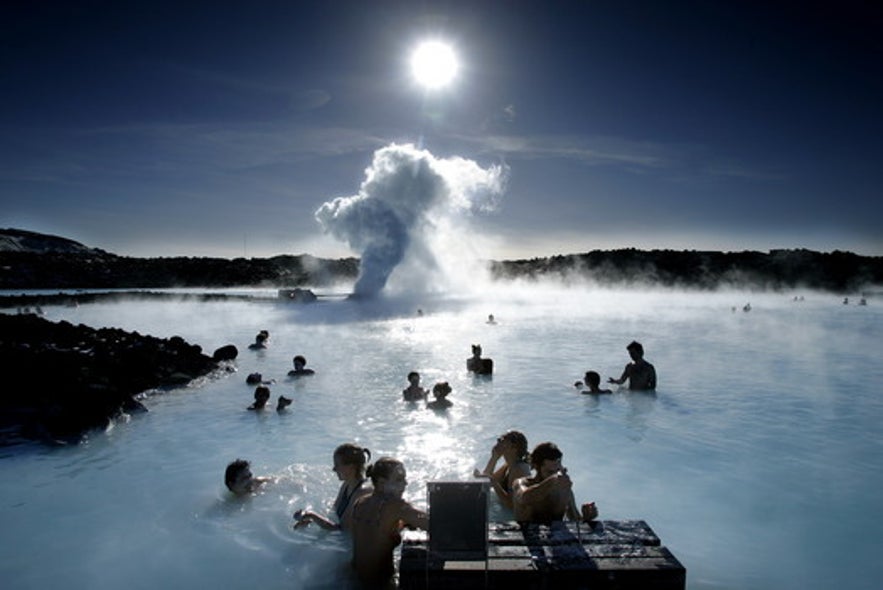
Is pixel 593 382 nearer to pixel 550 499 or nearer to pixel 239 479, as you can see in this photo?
pixel 550 499

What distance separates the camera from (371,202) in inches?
2125

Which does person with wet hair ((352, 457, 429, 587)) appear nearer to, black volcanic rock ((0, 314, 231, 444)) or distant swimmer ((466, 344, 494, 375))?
black volcanic rock ((0, 314, 231, 444))

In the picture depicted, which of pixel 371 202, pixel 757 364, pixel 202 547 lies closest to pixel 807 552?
pixel 202 547

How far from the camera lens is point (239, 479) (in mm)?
6812

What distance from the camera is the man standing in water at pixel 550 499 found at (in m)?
4.75

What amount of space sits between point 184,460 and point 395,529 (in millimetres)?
5334

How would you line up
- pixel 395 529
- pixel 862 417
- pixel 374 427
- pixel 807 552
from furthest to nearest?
pixel 862 417, pixel 374 427, pixel 807 552, pixel 395 529

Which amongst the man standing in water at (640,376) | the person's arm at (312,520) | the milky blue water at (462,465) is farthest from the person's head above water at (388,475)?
the man standing in water at (640,376)

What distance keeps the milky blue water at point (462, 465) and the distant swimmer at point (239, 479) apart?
153mm

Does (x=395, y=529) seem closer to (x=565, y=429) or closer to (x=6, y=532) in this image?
(x=6, y=532)

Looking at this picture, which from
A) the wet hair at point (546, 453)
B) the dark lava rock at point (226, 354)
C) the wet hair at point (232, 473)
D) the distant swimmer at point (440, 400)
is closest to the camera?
the wet hair at point (546, 453)

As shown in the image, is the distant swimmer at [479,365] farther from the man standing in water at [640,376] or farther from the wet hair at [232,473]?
the wet hair at [232,473]

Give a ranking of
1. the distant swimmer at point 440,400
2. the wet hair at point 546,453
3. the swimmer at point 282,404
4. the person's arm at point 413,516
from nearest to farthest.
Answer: the person's arm at point 413,516
the wet hair at point 546,453
the distant swimmer at point 440,400
the swimmer at point 282,404

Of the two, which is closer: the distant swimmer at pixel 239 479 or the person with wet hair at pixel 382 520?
the person with wet hair at pixel 382 520
